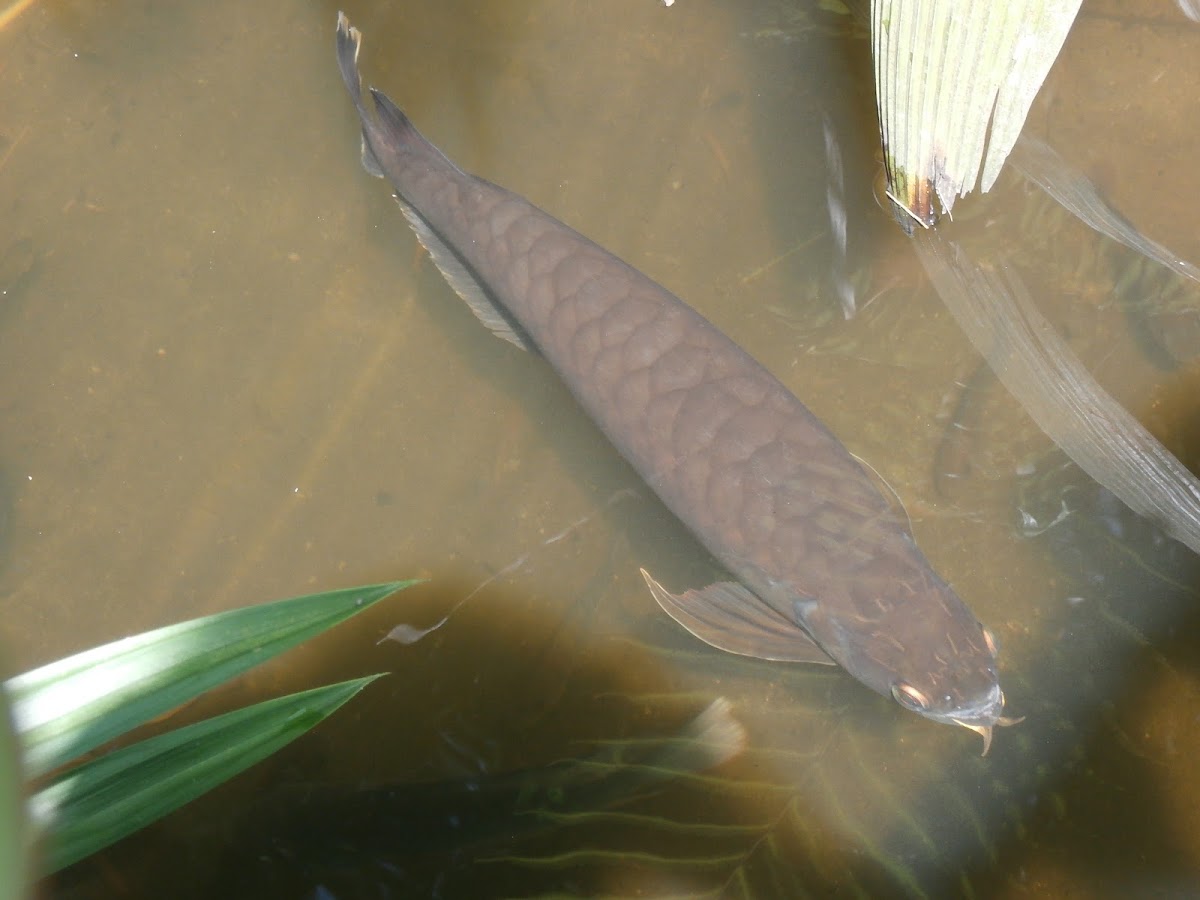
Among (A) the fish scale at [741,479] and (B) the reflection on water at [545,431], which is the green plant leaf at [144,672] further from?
(B) the reflection on water at [545,431]

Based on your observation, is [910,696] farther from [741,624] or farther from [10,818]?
[10,818]

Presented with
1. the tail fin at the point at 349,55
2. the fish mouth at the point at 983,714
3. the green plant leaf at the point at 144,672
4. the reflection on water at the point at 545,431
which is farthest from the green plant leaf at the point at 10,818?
the tail fin at the point at 349,55

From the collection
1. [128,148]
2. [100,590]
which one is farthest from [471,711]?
[128,148]

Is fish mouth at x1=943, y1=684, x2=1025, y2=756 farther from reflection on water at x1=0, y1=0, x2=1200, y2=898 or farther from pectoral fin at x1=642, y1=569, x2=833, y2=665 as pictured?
reflection on water at x1=0, y1=0, x2=1200, y2=898

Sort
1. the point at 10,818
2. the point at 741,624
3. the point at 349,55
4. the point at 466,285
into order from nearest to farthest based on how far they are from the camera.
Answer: the point at 10,818 < the point at 741,624 < the point at 466,285 < the point at 349,55

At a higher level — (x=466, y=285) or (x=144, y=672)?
(x=466, y=285)

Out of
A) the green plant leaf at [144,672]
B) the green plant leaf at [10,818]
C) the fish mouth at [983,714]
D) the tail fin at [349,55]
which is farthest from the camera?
the tail fin at [349,55]

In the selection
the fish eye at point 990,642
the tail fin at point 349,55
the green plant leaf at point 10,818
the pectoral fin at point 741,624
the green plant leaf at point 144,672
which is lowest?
the fish eye at point 990,642

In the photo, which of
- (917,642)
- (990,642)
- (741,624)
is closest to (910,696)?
(917,642)
